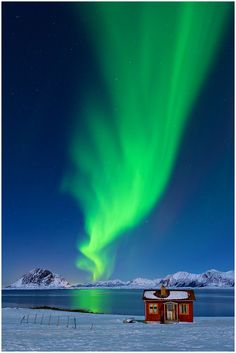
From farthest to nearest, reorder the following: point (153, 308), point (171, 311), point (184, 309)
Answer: point (153, 308), point (184, 309), point (171, 311)

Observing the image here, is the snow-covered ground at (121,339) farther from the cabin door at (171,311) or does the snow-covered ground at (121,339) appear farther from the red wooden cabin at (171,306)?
the red wooden cabin at (171,306)

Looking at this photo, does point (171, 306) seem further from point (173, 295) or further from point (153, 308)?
point (153, 308)

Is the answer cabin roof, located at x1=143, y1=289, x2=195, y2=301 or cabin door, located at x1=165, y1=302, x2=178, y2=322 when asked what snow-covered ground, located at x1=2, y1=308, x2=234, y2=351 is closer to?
cabin door, located at x1=165, y1=302, x2=178, y2=322

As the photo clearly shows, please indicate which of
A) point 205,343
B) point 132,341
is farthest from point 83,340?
point 205,343

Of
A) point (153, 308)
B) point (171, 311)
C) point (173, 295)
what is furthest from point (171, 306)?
point (153, 308)

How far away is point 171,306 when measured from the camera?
32844mm

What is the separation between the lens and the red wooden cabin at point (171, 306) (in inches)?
1286

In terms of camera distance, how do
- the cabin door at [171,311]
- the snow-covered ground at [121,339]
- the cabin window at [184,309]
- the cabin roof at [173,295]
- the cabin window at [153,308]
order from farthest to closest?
the cabin window at [153,308] → the cabin window at [184,309] → the cabin roof at [173,295] → the cabin door at [171,311] → the snow-covered ground at [121,339]

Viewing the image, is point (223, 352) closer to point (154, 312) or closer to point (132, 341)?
point (132, 341)

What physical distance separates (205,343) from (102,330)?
835 cm

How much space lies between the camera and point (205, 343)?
22094 mm

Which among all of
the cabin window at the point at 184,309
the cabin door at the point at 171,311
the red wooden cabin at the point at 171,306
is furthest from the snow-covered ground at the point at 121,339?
the cabin window at the point at 184,309

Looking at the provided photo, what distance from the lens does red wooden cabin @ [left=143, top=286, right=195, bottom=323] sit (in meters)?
32.7

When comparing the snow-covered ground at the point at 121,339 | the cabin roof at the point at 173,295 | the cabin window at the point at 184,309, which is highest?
the cabin roof at the point at 173,295
